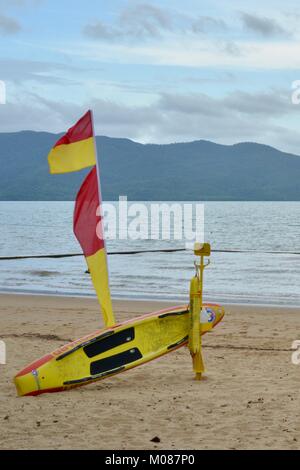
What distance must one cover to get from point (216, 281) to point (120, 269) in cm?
710

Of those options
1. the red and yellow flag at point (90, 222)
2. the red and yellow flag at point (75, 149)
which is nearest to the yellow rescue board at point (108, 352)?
the red and yellow flag at point (90, 222)

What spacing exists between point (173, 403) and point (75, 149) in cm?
357

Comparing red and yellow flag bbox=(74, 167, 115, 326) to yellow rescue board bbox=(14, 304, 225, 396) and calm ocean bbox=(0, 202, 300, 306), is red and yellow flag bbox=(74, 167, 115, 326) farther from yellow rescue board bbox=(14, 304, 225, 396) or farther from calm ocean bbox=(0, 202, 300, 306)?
calm ocean bbox=(0, 202, 300, 306)

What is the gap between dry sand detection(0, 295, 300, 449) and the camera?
727 cm

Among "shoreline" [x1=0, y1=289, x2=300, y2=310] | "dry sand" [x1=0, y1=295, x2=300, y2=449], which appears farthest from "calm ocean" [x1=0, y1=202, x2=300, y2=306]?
Answer: "dry sand" [x1=0, y1=295, x2=300, y2=449]

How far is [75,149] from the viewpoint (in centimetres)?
968

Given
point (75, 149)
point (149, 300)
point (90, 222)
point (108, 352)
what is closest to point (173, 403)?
point (108, 352)

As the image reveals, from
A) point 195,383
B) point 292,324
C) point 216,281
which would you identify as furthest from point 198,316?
point 216,281

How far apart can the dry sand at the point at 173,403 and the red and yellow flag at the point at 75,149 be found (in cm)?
300

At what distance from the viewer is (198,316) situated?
390 inches

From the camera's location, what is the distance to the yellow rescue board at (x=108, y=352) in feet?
30.7

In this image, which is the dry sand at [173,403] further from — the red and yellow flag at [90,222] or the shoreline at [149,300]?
the shoreline at [149,300]
